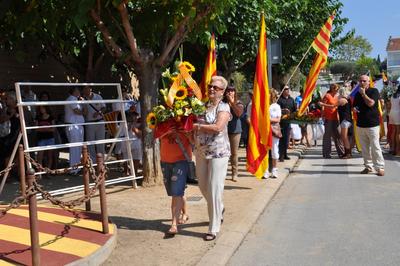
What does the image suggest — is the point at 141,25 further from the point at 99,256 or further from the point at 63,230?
the point at 99,256

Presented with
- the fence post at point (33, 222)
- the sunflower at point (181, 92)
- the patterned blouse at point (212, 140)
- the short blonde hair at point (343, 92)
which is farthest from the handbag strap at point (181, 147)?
the short blonde hair at point (343, 92)

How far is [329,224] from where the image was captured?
6.69 m

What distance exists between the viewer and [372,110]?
10219mm

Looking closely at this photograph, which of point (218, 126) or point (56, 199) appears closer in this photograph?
point (56, 199)

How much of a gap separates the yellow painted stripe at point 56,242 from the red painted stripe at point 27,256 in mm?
102

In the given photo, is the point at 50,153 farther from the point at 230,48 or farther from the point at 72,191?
the point at 230,48

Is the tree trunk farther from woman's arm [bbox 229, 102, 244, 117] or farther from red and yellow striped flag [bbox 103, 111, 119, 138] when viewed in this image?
woman's arm [bbox 229, 102, 244, 117]

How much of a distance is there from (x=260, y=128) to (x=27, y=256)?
17.7 feet

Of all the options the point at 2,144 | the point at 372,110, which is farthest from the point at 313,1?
the point at 2,144

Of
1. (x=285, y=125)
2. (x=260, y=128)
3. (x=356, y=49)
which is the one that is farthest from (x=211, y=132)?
(x=356, y=49)

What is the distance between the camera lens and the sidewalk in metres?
5.29

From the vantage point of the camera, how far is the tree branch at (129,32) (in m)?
8.16

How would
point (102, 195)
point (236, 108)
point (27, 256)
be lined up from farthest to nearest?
1. point (236, 108)
2. point (102, 195)
3. point (27, 256)

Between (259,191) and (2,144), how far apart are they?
528 cm
